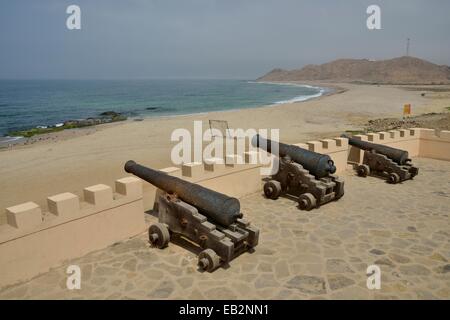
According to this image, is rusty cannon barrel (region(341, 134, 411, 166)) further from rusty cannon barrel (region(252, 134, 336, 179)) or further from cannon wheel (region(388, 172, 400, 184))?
rusty cannon barrel (region(252, 134, 336, 179))

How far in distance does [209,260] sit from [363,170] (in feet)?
22.2

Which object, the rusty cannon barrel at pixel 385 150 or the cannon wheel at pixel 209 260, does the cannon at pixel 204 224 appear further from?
the rusty cannon barrel at pixel 385 150

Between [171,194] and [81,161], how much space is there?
1122 cm

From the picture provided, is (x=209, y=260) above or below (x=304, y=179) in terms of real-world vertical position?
below

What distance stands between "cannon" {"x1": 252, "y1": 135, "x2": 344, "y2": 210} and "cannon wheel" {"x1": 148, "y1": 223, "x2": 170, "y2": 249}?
317 cm

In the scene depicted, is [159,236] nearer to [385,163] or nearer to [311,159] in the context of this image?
[311,159]

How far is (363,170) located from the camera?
10.1 m

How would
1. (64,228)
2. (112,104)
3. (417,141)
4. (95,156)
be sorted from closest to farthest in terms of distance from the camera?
(64,228), (417,141), (95,156), (112,104)

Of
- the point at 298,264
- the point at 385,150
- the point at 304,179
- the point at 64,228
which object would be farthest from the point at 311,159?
the point at 64,228

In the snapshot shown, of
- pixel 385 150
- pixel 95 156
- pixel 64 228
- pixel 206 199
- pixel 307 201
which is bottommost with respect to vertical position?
pixel 95 156

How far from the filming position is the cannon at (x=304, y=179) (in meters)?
7.56

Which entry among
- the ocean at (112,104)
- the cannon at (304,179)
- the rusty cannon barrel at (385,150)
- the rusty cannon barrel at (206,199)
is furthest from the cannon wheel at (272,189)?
the ocean at (112,104)
